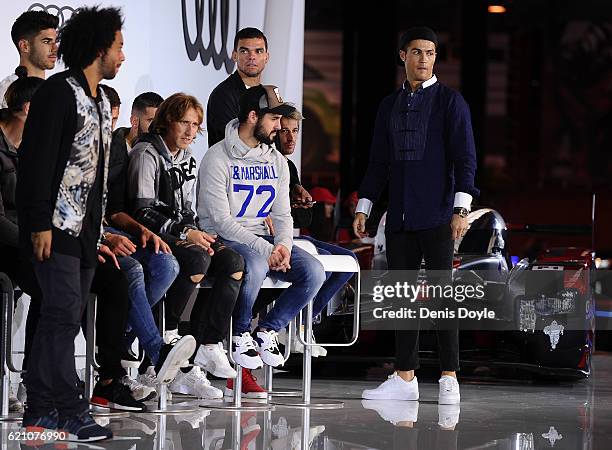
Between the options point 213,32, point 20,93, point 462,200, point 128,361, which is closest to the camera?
point 20,93

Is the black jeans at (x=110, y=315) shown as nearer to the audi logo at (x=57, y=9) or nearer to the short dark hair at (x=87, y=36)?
the short dark hair at (x=87, y=36)

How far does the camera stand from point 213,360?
16.5ft

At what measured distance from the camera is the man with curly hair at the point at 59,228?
13.3 feet

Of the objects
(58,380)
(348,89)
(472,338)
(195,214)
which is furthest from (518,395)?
(348,89)

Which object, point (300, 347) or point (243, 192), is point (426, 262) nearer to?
point (300, 347)

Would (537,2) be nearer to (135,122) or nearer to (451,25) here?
(451,25)

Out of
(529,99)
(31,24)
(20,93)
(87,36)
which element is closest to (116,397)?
(20,93)

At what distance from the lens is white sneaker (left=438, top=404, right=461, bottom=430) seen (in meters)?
5.04

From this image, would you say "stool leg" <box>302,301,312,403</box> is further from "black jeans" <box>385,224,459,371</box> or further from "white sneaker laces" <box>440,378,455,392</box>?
"white sneaker laces" <box>440,378,455,392</box>

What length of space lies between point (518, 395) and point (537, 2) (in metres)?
12.4

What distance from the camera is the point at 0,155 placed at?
479 centimetres

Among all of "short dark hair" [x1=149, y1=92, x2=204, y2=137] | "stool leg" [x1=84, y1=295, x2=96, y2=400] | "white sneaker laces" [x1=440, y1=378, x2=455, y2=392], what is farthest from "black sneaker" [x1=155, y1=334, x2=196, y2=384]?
"white sneaker laces" [x1=440, y1=378, x2=455, y2=392]

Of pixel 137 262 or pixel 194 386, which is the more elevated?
pixel 137 262

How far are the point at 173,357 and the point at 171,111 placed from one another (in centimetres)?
125
